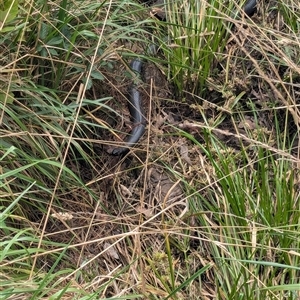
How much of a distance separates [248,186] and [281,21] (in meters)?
1.22

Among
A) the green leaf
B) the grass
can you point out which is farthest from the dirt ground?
the green leaf

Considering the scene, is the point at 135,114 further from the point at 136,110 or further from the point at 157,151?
the point at 157,151

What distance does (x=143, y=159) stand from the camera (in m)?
2.63

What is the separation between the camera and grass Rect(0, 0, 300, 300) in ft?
6.53

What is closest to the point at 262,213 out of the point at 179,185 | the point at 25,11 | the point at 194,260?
the point at 194,260

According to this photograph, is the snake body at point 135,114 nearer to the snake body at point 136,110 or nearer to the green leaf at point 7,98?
the snake body at point 136,110

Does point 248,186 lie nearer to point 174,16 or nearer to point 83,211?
point 83,211

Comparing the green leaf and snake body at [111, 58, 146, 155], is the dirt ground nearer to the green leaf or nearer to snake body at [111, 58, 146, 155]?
snake body at [111, 58, 146, 155]

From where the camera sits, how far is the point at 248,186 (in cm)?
220

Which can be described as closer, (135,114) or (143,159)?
(143,159)

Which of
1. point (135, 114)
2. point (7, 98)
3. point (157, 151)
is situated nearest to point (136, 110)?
point (135, 114)

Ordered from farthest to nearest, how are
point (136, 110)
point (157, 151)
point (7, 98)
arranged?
point (136, 110)
point (157, 151)
point (7, 98)

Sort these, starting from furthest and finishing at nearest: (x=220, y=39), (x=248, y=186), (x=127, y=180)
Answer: (x=220, y=39) → (x=127, y=180) → (x=248, y=186)

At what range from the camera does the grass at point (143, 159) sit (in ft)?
6.53
